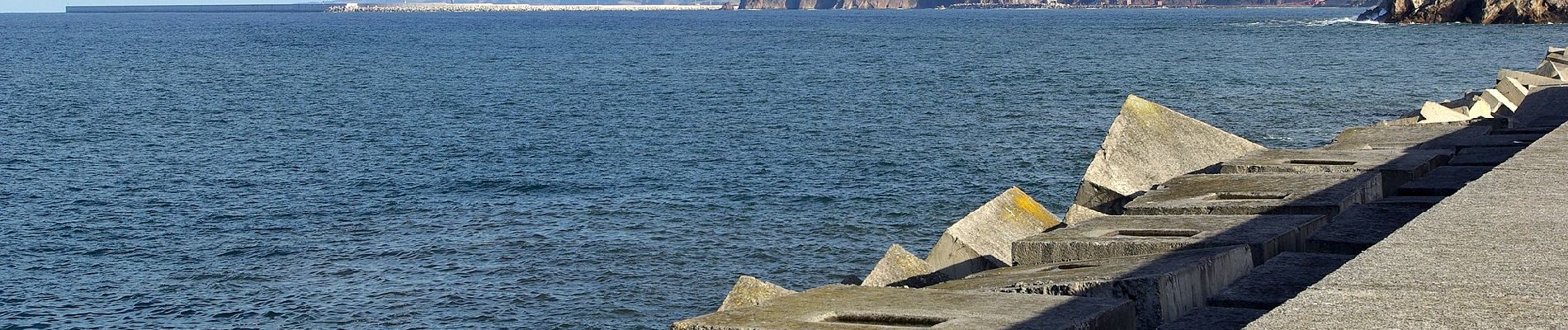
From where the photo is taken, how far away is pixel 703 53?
220ft

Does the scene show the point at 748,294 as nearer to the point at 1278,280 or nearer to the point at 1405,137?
the point at 1278,280

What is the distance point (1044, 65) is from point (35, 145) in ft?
106

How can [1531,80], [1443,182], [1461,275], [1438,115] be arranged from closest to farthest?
[1461,275] < [1443,182] < [1438,115] < [1531,80]

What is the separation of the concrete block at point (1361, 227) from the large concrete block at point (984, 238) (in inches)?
78.9

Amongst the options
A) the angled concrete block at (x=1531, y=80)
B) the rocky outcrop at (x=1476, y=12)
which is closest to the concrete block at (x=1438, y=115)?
the angled concrete block at (x=1531, y=80)

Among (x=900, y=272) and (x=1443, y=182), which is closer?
(x=900, y=272)

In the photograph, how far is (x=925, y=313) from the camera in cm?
592

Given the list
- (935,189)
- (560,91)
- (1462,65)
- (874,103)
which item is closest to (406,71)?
(560,91)

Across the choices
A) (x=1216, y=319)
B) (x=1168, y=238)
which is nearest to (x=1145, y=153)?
(x=1168, y=238)

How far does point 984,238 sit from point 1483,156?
363cm

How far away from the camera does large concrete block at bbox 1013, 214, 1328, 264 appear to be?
7.58 m

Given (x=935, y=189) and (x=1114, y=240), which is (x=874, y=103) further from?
(x=1114, y=240)

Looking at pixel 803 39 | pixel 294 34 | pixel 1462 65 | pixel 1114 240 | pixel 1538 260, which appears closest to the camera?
pixel 1538 260

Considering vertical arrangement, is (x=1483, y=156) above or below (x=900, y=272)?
above
